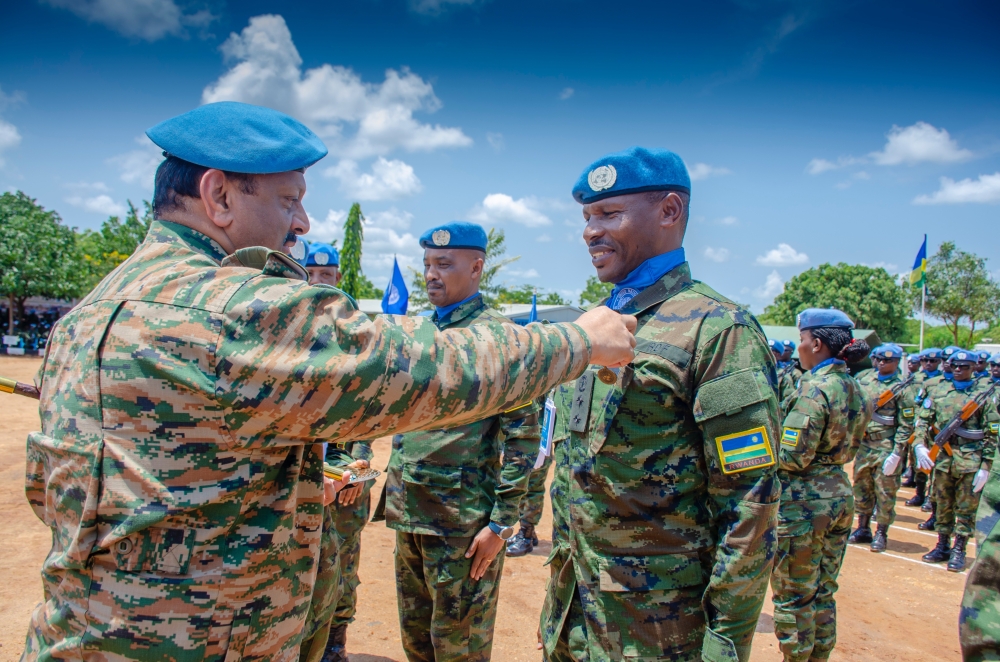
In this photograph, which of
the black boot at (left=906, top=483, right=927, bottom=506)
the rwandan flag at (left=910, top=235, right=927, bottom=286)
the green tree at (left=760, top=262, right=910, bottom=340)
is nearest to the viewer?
the black boot at (left=906, top=483, right=927, bottom=506)

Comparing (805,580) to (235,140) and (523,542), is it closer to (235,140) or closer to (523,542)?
(523,542)

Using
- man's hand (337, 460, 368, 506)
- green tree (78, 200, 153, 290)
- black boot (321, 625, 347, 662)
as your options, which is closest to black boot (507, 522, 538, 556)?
black boot (321, 625, 347, 662)

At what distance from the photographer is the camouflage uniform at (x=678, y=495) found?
193cm

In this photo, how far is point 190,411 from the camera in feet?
4.16

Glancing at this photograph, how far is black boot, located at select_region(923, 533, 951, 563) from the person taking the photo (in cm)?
720

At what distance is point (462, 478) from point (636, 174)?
1878 mm

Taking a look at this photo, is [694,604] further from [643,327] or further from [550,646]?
[643,327]

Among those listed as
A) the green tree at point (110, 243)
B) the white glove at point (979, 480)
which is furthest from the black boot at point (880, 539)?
the green tree at point (110, 243)

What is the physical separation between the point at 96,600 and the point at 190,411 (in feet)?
1.64

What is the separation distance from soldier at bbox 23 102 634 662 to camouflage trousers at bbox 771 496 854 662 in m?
3.47

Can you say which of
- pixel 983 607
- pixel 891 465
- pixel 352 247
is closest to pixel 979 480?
pixel 891 465

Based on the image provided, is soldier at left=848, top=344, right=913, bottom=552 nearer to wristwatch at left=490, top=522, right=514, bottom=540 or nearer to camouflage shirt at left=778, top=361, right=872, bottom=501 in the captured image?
camouflage shirt at left=778, top=361, right=872, bottom=501

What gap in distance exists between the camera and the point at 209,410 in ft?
4.15

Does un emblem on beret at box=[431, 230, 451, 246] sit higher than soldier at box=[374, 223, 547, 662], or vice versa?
un emblem on beret at box=[431, 230, 451, 246]
